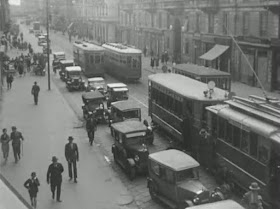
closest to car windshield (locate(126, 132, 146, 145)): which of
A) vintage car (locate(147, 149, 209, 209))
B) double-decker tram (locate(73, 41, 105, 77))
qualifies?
vintage car (locate(147, 149, 209, 209))

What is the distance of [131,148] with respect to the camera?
65.1ft

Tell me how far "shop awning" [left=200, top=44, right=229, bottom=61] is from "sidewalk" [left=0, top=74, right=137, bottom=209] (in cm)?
1596

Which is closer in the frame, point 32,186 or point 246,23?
point 32,186

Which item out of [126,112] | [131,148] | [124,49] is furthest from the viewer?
[124,49]

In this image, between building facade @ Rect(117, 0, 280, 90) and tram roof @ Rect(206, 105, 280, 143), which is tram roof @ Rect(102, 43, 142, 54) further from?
tram roof @ Rect(206, 105, 280, 143)

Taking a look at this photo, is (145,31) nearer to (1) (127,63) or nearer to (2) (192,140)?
→ (1) (127,63)

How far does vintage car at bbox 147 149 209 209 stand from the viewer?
15.5 metres

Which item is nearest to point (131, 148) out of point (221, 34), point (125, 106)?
point (125, 106)

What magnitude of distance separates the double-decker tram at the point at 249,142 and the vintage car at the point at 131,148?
268 centimetres

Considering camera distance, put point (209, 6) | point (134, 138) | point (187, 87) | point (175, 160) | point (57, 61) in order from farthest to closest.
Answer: point (57, 61) < point (209, 6) < point (187, 87) < point (134, 138) < point (175, 160)

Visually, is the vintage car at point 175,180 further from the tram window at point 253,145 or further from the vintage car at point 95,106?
the vintage car at point 95,106

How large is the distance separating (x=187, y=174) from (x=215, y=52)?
109 feet

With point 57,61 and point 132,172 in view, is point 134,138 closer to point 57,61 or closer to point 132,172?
point 132,172

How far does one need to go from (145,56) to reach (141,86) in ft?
93.1
